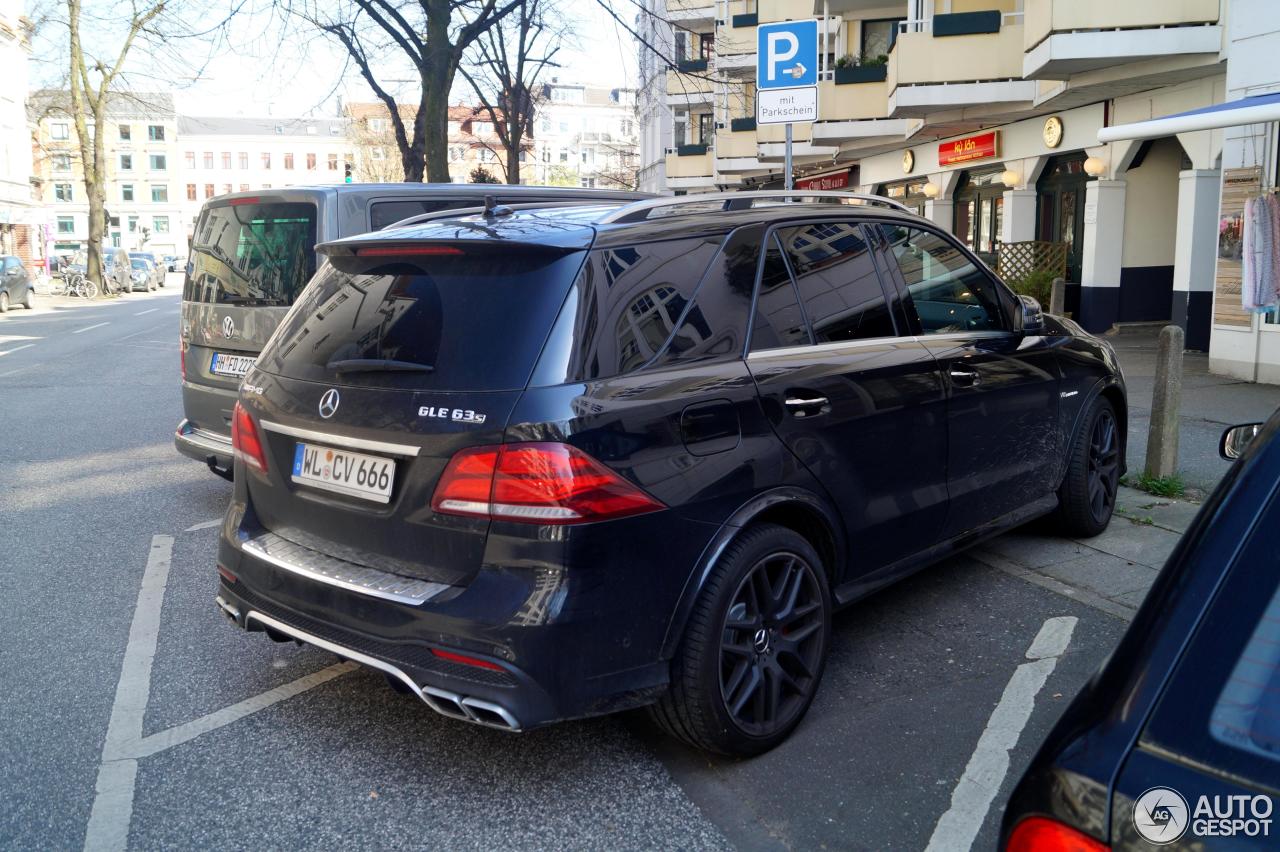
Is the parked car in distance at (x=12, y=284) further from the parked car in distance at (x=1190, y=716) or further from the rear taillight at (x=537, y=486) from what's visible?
the parked car in distance at (x=1190, y=716)

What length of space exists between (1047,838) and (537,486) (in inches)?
69.4

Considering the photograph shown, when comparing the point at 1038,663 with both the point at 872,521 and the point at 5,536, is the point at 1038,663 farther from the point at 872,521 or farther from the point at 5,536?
the point at 5,536

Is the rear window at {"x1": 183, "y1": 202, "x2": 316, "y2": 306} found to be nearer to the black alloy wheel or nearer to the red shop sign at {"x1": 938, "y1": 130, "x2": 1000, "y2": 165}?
the black alloy wheel

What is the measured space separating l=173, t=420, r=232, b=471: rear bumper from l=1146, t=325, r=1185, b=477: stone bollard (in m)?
5.64

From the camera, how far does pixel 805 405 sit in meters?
3.71

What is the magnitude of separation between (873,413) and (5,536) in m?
5.33

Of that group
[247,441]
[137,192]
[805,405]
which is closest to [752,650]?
[805,405]

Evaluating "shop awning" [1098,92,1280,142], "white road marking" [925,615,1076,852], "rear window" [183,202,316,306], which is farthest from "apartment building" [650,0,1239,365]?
"rear window" [183,202,316,306]

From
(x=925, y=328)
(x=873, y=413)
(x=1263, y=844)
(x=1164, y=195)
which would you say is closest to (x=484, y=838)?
(x=873, y=413)

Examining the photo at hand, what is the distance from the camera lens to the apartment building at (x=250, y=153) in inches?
4660

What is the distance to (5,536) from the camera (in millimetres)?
6457

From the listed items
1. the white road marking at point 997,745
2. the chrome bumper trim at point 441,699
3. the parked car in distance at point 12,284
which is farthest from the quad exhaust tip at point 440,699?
the parked car in distance at point 12,284

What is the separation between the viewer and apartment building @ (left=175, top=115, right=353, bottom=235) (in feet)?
388

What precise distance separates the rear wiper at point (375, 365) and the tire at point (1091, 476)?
11.9ft
